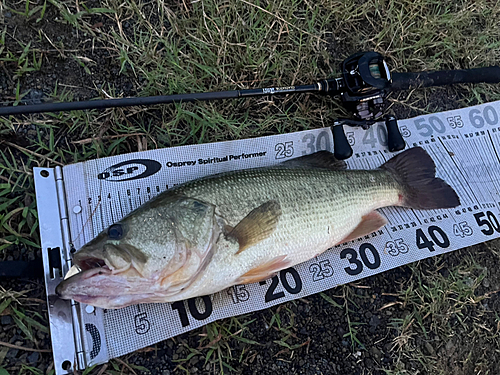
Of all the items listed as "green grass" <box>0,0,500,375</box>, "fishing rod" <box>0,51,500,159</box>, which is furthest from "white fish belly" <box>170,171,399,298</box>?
"green grass" <box>0,0,500,375</box>

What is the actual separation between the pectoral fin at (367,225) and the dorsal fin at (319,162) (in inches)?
16.5

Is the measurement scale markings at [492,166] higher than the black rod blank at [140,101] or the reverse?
the reverse

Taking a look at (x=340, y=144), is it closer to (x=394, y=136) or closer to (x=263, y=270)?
(x=394, y=136)

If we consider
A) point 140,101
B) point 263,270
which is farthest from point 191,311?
point 140,101

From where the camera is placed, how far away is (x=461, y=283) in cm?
273

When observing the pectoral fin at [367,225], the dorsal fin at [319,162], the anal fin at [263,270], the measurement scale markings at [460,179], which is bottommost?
the anal fin at [263,270]

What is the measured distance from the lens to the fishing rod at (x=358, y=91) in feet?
7.84

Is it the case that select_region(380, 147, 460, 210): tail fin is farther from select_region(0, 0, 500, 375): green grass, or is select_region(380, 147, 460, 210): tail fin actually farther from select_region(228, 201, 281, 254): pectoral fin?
select_region(228, 201, 281, 254): pectoral fin

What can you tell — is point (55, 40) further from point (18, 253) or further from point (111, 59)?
point (18, 253)

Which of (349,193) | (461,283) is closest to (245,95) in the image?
(349,193)

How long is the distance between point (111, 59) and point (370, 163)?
2284mm

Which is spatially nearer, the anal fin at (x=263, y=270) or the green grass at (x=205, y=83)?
the anal fin at (x=263, y=270)

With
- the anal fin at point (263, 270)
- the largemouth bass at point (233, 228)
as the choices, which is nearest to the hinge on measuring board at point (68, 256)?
the largemouth bass at point (233, 228)

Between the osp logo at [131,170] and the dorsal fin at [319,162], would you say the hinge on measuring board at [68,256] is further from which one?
the dorsal fin at [319,162]
